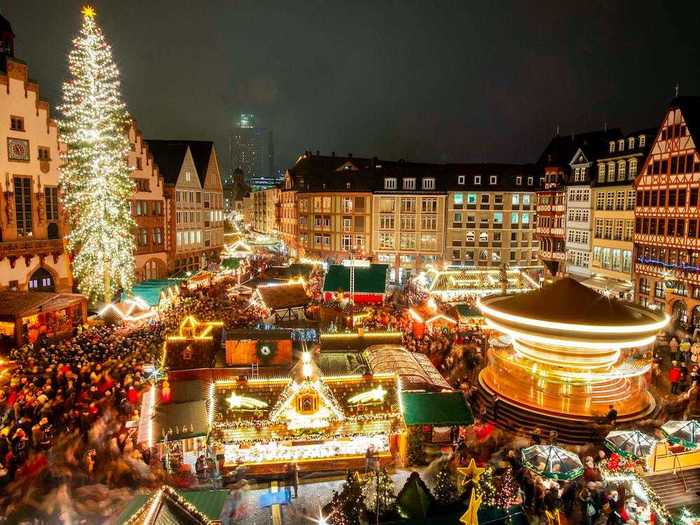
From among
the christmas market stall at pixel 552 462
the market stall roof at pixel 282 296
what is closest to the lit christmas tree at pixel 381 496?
the christmas market stall at pixel 552 462

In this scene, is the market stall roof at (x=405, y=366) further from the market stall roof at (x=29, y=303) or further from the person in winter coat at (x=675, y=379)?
the market stall roof at (x=29, y=303)

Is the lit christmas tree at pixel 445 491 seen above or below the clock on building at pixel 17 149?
below

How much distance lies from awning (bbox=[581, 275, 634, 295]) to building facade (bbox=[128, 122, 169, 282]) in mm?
34397

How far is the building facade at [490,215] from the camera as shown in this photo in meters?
55.3

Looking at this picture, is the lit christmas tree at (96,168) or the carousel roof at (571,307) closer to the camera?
the carousel roof at (571,307)

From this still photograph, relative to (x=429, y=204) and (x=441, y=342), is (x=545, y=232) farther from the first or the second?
(x=441, y=342)

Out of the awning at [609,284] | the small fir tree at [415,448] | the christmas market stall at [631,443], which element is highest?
the awning at [609,284]

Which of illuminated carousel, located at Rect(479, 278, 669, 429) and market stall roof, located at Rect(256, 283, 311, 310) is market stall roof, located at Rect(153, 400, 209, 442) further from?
market stall roof, located at Rect(256, 283, 311, 310)

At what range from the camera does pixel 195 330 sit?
18.7m

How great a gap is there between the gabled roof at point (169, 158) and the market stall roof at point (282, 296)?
838 inches

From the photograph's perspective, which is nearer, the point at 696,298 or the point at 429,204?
the point at 696,298

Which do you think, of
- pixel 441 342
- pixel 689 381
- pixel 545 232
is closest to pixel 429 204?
pixel 545 232

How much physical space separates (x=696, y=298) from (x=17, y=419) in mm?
35608

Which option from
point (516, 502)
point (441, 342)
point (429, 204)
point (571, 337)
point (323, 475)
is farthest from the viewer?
point (429, 204)
